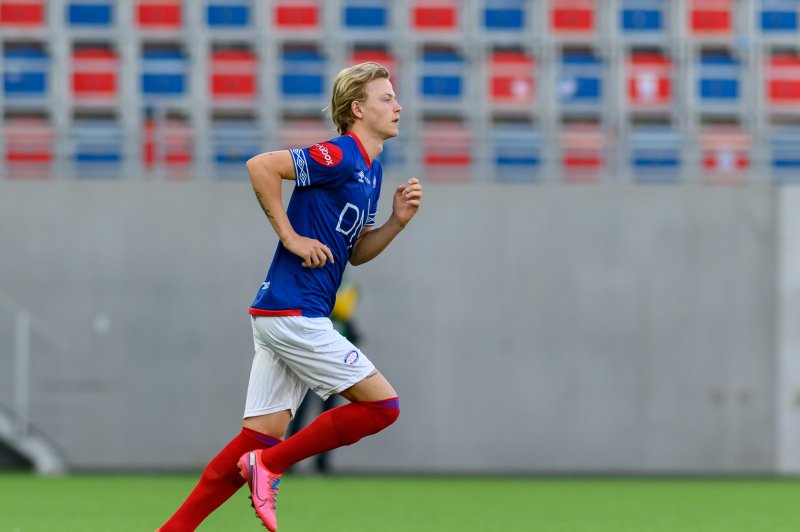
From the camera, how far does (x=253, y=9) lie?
50.9ft

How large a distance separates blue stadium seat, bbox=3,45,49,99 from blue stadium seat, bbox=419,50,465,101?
12.9 ft

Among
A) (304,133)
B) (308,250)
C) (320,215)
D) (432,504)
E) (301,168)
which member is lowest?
(432,504)

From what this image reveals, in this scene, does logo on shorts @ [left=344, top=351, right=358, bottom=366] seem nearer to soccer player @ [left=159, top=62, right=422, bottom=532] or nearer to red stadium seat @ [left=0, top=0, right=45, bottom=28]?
soccer player @ [left=159, top=62, right=422, bottom=532]

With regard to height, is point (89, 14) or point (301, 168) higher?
point (89, 14)

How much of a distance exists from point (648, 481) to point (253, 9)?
7.20 meters

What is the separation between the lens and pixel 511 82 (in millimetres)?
15273

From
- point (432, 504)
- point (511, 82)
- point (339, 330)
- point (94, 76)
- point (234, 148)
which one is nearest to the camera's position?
point (432, 504)

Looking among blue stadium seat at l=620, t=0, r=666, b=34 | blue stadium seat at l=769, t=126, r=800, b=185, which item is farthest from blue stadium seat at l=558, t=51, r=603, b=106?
blue stadium seat at l=769, t=126, r=800, b=185

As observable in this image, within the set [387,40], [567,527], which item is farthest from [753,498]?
[387,40]

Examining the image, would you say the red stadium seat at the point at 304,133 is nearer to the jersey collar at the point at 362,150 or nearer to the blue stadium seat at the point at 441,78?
the blue stadium seat at the point at 441,78

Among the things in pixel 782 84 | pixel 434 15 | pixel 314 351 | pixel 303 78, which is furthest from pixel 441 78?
pixel 314 351

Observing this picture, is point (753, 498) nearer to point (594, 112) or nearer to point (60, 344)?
point (60, 344)

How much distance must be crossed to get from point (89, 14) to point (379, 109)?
11.6 m

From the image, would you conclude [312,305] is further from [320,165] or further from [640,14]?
[640,14]
